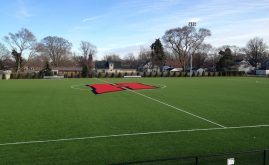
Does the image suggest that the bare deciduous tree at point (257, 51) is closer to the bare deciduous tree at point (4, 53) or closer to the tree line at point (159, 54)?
the tree line at point (159, 54)

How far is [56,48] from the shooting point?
370ft

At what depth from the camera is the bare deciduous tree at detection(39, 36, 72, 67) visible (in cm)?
11062

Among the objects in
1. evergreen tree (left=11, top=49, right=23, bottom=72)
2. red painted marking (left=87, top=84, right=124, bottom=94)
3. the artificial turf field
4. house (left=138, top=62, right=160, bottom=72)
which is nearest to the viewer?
the artificial turf field

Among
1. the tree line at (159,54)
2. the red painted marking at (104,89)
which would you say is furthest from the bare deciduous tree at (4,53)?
the red painted marking at (104,89)

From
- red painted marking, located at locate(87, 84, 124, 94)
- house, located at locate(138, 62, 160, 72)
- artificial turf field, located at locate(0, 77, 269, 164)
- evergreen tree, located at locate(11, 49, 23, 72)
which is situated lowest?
artificial turf field, located at locate(0, 77, 269, 164)

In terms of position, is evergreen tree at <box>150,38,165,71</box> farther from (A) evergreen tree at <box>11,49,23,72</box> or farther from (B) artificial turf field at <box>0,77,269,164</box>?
(B) artificial turf field at <box>0,77,269,164</box>

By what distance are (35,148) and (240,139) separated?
6.25 metres

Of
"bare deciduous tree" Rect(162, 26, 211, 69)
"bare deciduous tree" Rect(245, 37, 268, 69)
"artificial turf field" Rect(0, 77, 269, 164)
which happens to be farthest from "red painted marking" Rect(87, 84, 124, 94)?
"bare deciduous tree" Rect(245, 37, 268, 69)

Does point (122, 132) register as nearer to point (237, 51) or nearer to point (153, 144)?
point (153, 144)

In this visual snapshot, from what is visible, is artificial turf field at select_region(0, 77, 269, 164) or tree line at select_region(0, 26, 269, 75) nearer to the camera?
Result: artificial turf field at select_region(0, 77, 269, 164)

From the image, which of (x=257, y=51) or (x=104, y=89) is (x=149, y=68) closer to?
(x=257, y=51)

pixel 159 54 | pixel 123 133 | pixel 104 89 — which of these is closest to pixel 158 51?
pixel 159 54

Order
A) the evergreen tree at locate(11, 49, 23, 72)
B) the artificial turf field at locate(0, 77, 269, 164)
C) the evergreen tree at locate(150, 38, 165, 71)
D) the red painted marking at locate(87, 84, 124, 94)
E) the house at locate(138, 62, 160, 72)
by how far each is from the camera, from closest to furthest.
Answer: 1. the artificial turf field at locate(0, 77, 269, 164)
2. the red painted marking at locate(87, 84, 124, 94)
3. the evergreen tree at locate(11, 49, 23, 72)
4. the evergreen tree at locate(150, 38, 165, 71)
5. the house at locate(138, 62, 160, 72)

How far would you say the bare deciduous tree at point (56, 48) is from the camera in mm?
110625
